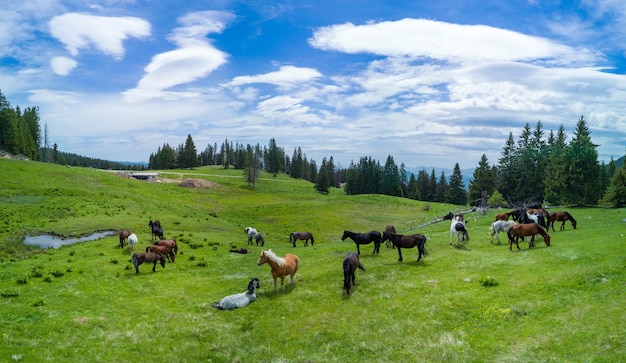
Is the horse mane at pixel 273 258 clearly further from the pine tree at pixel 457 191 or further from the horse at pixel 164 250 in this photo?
the pine tree at pixel 457 191

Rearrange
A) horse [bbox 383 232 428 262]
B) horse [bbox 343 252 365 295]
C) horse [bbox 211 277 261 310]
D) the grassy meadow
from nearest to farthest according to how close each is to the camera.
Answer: the grassy meadow
horse [bbox 211 277 261 310]
horse [bbox 343 252 365 295]
horse [bbox 383 232 428 262]

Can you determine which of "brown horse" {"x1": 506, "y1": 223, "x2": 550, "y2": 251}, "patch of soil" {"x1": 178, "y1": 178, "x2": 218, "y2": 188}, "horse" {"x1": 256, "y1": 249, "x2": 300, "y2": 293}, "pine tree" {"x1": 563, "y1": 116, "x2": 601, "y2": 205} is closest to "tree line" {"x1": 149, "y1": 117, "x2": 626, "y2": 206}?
"pine tree" {"x1": 563, "y1": 116, "x2": 601, "y2": 205}

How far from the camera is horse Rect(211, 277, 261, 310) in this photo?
1822 centimetres

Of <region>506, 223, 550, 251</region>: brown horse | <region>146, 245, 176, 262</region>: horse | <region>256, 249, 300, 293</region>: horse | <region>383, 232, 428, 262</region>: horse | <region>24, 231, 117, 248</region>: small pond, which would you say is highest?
<region>506, 223, 550, 251</region>: brown horse

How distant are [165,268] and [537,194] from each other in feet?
267

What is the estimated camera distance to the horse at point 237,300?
18220 mm

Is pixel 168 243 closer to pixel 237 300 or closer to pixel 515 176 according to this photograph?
pixel 237 300

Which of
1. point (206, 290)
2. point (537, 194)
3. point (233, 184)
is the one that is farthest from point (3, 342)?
point (233, 184)

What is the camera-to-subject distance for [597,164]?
53.4m

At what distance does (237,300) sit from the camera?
18.5 meters

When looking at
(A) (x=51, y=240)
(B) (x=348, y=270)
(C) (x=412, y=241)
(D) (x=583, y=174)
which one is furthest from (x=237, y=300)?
(D) (x=583, y=174)

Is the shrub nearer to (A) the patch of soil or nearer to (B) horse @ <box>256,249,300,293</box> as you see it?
(B) horse @ <box>256,249,300,293</box>

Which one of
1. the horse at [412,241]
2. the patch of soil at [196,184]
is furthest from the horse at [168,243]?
the patch of soil at [196,184]

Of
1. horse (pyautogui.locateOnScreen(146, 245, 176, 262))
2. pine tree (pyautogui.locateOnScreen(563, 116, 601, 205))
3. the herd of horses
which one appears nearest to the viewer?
the herd of horses
